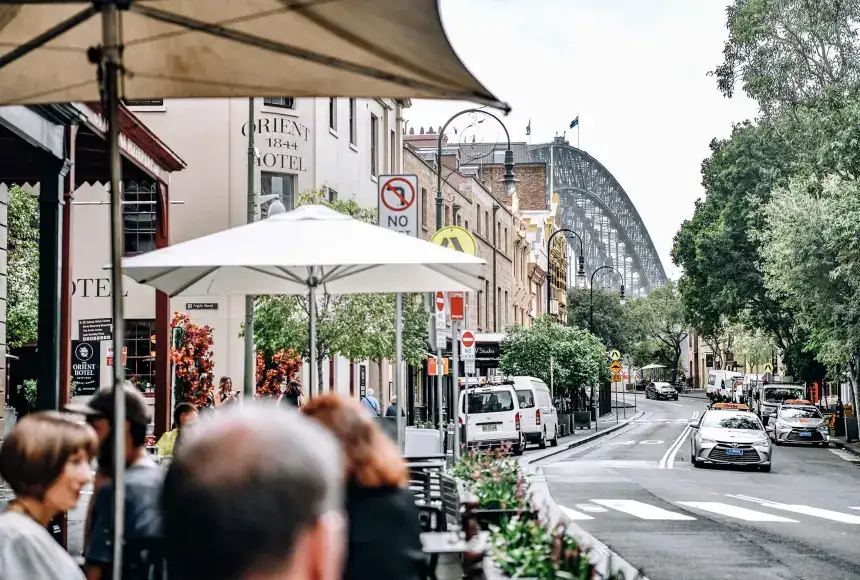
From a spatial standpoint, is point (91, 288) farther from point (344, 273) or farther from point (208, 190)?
point (344, 273)

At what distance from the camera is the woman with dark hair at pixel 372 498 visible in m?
4.23

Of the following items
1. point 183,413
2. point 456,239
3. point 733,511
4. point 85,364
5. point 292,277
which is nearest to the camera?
point 183,413

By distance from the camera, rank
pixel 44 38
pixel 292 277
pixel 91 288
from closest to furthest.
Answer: pixel 44 38 < pixel 292 277 < pixel 91 288

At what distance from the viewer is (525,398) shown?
37.4m

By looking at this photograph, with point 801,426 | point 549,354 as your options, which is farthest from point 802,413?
point 549,354

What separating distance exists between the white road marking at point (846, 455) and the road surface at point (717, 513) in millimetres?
1165

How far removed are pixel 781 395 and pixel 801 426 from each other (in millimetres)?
13506

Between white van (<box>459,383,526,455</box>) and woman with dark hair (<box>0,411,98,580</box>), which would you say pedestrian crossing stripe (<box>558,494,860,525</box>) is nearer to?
woman with dark hair (<box>0,411,98,580</box>)

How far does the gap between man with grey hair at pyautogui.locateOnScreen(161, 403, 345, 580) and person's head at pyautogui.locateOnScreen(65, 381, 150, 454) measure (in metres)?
3.41

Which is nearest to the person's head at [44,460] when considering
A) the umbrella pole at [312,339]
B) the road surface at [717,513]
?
the road surface at [717,513]

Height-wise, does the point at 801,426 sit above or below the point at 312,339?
below

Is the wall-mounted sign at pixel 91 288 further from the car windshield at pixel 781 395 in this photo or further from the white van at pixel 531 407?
the car windshield at pixel 781 395

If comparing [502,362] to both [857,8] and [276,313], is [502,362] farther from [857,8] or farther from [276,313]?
[276,313]

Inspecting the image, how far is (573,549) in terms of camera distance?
620 cm
